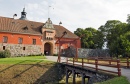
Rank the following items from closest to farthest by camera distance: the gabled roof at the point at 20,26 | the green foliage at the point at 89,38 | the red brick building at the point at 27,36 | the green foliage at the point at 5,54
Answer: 1. the green foliage at the point at 5,54
2. the red brick building at the point at 27,36
3. the gabled roof at the point at 20,26
4. the green foliage at the point at 89,38

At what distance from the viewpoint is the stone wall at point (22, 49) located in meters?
34.2

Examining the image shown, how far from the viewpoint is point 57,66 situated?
22.9m

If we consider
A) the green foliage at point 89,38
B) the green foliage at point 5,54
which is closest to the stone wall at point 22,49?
the green foliage at point 5,54

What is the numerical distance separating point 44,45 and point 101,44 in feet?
70.1

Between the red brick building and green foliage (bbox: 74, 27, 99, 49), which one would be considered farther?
green foliage (bbox: 74, 27, 99, 49)

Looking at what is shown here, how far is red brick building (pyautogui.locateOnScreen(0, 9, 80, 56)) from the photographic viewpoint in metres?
34.1

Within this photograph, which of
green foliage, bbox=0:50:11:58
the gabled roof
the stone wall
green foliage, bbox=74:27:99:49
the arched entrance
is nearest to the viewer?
green foliage, bbox=0:50:11:58

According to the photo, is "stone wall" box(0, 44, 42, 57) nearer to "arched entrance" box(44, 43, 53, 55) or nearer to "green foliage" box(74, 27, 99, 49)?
"arched entrance" box(44, 43, 53, 55)

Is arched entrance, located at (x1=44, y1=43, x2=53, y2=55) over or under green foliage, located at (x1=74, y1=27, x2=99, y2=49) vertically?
under

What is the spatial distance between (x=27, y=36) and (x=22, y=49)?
315 cm

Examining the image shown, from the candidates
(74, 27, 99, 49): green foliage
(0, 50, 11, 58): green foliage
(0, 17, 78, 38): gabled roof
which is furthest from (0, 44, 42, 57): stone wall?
(74, 27, 99, 49): green foliage

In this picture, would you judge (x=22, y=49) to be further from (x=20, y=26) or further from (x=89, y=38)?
(x=89, y=38)

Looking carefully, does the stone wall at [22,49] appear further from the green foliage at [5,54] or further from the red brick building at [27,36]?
the green foliage at [5,54]

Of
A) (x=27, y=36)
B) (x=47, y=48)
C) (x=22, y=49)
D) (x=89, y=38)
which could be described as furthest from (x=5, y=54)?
(x=89, y=38)
